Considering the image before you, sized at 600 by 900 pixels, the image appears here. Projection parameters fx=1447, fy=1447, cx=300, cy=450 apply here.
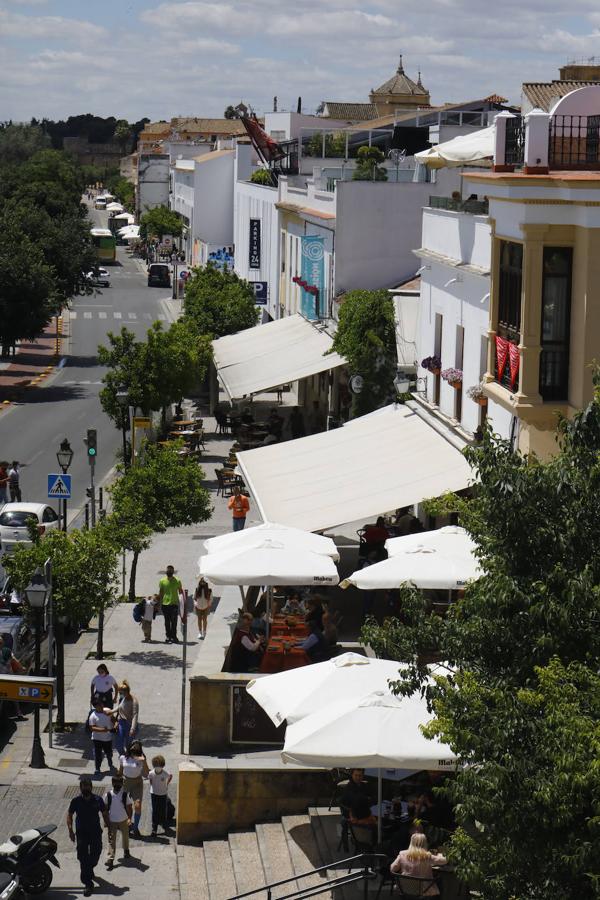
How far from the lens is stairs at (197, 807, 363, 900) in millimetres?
15797

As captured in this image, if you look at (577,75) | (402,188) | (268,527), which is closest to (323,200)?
(402,188)

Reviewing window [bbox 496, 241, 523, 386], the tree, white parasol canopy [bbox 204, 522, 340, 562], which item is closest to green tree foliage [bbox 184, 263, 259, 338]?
the tree

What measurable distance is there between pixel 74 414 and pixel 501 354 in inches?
1395

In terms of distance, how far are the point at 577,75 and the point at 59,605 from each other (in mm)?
27962

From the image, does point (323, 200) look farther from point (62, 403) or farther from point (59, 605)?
point (59, 605)

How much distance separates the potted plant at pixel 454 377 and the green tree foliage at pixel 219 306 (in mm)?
26152

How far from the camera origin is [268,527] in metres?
22.6

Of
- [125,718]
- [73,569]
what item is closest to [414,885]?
[125,718]

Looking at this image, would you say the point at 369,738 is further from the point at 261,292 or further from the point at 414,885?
the point at 261,292

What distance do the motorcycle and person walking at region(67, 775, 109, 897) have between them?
12.8 inches

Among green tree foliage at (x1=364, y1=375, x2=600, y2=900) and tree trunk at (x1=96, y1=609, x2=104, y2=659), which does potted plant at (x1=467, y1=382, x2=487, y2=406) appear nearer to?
tree trunk at (x1=96, y1=609, x2=104, y2=659)

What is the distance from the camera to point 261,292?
58.7 m

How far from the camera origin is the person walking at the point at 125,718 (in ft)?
65.2

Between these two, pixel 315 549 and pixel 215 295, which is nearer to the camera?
pixel 315 549
